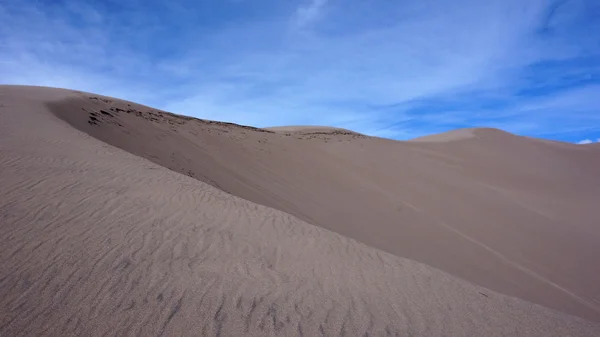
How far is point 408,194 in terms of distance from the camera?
46.9 ft

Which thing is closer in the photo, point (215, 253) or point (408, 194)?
point (215, 253)

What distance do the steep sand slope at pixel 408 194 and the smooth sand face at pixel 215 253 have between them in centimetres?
9

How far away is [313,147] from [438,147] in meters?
10.4

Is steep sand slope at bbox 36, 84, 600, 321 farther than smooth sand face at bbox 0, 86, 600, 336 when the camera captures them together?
Yes

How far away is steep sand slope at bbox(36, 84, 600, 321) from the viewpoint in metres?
9.42

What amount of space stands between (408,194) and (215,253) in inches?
441

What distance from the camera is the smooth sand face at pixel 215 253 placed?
130 inches

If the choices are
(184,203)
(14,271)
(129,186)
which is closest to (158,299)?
(14,271)

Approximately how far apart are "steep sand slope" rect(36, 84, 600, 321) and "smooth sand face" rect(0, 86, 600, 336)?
0.30 ft

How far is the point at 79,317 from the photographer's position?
2.98 meters

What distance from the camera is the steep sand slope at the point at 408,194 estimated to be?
942 centimetres

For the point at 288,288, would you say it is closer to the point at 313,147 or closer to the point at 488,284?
the point at 488,284

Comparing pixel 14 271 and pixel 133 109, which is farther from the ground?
pixel 133 109

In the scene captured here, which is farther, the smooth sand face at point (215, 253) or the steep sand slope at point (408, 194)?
the steep sand slope at point (408, 194)
